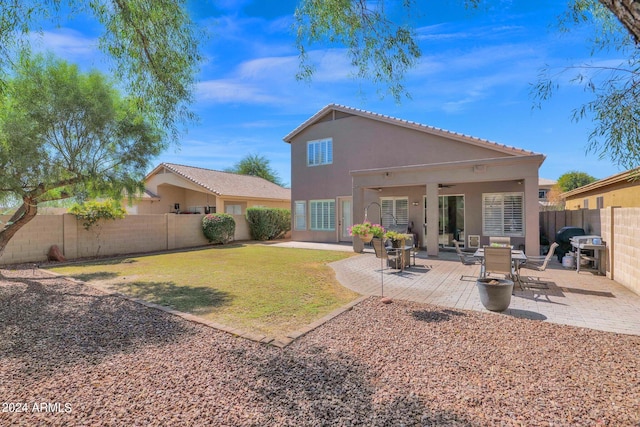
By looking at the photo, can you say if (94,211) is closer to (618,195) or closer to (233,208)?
(233,208)

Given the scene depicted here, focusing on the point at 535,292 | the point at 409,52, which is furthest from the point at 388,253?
the point at 409,52

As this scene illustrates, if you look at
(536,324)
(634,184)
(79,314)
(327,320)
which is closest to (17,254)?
(79,314)

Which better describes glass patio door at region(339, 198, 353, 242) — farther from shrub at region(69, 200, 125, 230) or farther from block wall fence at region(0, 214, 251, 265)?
shrub at region(69, 200, 125, 230)

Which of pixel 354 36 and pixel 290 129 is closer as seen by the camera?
pixel 354 36

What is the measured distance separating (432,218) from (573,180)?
128 feet

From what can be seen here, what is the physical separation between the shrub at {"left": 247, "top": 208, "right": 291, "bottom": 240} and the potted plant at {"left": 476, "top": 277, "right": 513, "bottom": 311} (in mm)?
17309

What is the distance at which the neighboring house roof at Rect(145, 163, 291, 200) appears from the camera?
2239 cm

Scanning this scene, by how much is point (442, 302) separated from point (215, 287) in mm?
5637

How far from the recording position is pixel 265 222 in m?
21.9

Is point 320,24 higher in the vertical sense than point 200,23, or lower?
lower

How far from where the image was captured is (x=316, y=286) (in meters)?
8.39

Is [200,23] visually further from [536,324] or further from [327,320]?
[536,324]

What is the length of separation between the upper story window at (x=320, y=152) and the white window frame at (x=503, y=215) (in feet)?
29.4

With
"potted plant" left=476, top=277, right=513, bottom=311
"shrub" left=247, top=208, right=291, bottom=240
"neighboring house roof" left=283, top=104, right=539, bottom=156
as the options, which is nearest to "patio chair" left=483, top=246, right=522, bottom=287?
"potted plant" left=476, top=277, right=513, bottom=311
